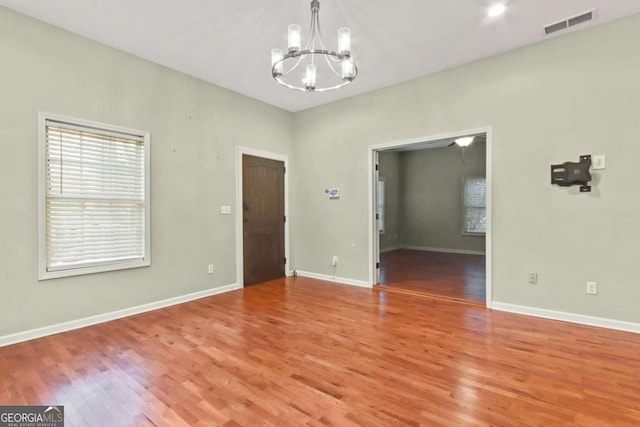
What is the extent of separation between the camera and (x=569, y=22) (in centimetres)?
311

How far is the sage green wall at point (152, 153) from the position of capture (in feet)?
9.50

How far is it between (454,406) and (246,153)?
4.31m

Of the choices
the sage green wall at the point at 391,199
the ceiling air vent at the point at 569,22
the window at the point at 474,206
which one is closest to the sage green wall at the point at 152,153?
the ceiling air vent at the point at 569,22

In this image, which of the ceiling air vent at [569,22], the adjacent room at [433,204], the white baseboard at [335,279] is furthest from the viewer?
the adjacent room at [433,204]

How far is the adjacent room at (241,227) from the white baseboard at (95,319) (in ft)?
0.07

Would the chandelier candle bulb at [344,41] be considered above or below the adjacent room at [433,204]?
above

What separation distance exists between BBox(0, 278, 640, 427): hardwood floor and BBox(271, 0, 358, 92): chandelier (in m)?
2.40

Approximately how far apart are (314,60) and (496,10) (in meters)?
1.97

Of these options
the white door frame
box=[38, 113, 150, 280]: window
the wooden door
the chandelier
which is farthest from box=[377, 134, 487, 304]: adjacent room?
box=[38, 113, 150, 280]: window

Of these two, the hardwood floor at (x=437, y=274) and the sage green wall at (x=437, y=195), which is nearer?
the hardwood floor at (x=437, y=274)

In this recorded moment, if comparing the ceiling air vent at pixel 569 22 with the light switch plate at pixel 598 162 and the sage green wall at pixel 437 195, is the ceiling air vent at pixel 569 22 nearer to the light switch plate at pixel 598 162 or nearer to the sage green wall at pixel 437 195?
the light switch plate at pixel 598 162

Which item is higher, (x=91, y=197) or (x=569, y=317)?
(x=91, y=197)

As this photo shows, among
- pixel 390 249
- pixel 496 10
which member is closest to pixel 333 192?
pixel 496 10

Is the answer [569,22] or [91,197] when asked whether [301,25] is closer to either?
[569,22]
